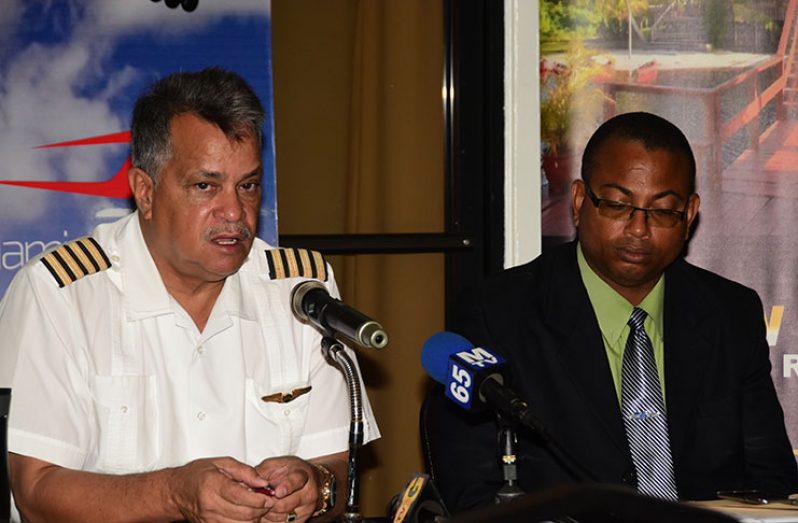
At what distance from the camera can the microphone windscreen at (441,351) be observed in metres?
2.09

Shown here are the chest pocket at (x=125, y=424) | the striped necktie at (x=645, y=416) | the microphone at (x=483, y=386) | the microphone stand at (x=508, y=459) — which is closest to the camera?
the microphone at (x=483, y=386)

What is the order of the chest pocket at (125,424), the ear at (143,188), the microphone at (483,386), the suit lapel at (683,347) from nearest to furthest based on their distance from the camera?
the microphone at (483,386) < the chest pocket at (125,424) < the ear at (143,188) < the suit lapel at (683,347)

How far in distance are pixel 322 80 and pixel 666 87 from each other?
127 centimetres

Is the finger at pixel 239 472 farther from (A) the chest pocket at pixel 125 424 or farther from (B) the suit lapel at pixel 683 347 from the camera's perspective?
(B) the suit lapel at pixel 683 347

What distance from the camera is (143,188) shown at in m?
2.56

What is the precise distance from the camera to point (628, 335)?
288 cm

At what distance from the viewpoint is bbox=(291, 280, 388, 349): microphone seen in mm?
1988

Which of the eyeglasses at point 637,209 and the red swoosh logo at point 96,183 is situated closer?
the eyeglasses at point 637,209

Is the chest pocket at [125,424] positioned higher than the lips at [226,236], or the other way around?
the lips at [226,236]

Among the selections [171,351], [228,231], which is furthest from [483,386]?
[171,351]

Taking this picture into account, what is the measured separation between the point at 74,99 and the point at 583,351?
1.70 metres

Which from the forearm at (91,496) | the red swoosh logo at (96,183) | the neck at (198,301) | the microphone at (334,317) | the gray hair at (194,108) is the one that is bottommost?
the forearm at (91,496)

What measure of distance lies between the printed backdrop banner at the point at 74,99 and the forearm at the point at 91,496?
110cm

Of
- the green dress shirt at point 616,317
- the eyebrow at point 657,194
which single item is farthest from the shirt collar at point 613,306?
the eyebrow at point 657,194
